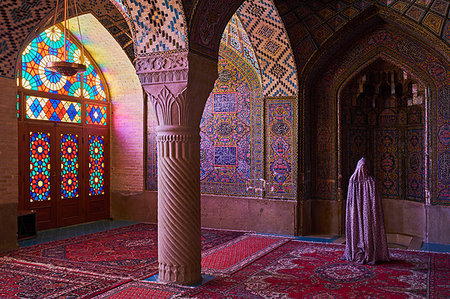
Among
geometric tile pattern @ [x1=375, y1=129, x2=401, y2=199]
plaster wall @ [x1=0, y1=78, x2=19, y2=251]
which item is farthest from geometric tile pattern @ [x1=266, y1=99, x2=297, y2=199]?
plaster wall @ [x1=0, y1=78, x2=19, y2=251]

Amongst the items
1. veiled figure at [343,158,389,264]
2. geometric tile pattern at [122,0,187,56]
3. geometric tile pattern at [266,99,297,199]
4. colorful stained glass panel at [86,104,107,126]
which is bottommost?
veiled figure at [343,158,389,264]

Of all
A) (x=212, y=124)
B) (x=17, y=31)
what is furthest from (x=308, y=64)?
(x=17, y=31)

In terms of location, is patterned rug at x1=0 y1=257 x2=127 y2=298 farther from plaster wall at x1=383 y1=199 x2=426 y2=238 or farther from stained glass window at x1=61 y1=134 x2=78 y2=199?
plaster wall at x1=383 y1=199 x2=426 y2=238

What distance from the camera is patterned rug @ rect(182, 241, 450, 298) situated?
517 centimetres

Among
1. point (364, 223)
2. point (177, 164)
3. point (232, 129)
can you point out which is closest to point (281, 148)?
point (232, 129)

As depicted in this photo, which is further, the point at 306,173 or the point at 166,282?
the point at 306,173

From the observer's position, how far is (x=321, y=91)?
30.5 ft

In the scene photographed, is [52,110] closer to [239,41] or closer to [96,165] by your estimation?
[96,165]

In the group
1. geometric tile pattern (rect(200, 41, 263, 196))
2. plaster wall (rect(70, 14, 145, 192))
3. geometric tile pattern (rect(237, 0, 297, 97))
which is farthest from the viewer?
plaster wall (rect(70, 14, 145, 192))

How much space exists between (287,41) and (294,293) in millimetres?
5008

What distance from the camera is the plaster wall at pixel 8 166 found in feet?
24.5

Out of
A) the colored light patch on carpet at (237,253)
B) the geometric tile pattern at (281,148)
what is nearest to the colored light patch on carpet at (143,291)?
the colored light patch on carpet at (237,253)

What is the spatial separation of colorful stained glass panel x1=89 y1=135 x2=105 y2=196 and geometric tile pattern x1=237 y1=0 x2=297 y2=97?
4177 mm

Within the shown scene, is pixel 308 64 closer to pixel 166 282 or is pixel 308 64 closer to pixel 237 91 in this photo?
pixel 237 91
